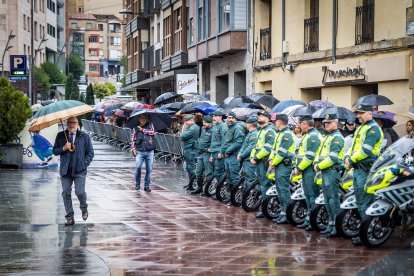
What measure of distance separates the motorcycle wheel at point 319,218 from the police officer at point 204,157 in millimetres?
6065

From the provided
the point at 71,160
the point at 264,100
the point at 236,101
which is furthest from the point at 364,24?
the point at 71,160

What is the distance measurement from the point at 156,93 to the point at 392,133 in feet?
133

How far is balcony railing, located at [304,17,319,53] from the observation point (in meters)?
26.7

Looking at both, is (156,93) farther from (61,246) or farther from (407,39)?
(61,246)

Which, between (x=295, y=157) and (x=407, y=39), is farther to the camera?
(x=407, y=39)

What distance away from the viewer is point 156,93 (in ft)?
190

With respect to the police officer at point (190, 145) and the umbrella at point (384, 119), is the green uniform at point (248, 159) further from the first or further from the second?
the police officer at point (190, 145)

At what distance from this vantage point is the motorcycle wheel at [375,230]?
12.5 m

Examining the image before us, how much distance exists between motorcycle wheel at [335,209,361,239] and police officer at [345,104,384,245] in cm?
26

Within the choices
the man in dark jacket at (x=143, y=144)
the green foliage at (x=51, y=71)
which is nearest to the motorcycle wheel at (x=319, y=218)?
the man in dark jacket at (x=143, y=144)

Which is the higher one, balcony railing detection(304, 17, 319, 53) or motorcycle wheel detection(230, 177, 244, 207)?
balcony railing detection(304, 17, 319, 53)

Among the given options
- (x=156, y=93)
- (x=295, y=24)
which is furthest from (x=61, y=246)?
(x=156, y=93)

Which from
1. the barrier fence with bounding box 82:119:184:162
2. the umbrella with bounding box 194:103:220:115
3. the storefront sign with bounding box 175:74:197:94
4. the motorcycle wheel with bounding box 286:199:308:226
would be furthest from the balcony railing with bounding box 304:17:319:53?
the motorcycle wheel with bounding box 286:199:308:226

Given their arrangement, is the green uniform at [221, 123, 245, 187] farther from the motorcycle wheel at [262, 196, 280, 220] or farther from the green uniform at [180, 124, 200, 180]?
the motorcycle wheel at [262, 196, 280, 220]
